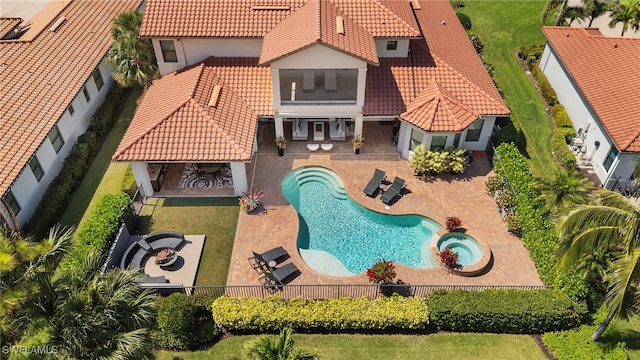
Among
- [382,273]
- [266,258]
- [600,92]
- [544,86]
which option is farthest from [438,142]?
[266,258]

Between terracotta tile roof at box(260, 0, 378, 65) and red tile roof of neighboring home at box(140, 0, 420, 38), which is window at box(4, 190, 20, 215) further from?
terracotta tile roof at box(260, 0, 378, 65)

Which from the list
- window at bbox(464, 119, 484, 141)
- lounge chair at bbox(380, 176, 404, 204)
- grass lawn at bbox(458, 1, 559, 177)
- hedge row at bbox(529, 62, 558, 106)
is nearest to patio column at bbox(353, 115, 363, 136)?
lounge chair at bbox(380, 176, 404, 204)

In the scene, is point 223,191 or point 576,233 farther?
point 223,191

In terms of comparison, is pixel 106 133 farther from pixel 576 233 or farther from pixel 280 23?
pixel 576 233

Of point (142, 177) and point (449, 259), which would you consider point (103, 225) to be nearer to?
point (142, 177)

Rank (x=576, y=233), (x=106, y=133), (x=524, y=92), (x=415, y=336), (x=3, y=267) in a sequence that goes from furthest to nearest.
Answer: (x=524, y=92) < (x=106, y=133) < (x=415, y=336) < (x=576, y=233) < (x=3, y=267)

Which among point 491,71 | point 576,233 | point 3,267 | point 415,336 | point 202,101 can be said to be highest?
point 3,267

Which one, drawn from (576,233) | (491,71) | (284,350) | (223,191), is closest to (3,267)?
(284,350)
